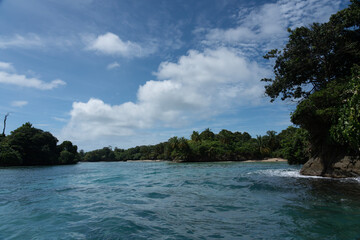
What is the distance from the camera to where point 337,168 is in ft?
49.4

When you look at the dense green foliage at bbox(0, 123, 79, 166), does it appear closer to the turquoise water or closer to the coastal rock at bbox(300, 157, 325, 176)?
the turquoise water

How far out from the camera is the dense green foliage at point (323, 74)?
A: 13.8 m

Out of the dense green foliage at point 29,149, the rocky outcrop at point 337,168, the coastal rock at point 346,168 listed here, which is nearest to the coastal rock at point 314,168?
the rocky outcrop at point 337,168

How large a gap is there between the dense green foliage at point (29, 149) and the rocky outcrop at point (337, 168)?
67298 millimetres

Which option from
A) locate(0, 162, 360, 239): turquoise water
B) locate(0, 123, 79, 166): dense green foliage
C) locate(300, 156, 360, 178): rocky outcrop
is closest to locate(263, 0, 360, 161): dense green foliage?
locate(300, 156, 360, 178): rocky outcrop

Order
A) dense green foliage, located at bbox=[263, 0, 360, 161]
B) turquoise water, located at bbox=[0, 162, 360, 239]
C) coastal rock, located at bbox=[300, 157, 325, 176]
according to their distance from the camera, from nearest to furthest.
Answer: turquoise water, located at bbox=[0, 162, 360, 239], dense green foliage, located at bbox=[263, 0, 360, 161], coastal rock, located at bbox=[300, 157, 325, 176]

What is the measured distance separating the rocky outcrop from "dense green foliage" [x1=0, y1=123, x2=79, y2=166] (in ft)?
221

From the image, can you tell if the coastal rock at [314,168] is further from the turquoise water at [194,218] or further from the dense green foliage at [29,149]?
the dense green foliage at [29,149]

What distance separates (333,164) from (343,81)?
19.9ft

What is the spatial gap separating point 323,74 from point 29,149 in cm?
7885

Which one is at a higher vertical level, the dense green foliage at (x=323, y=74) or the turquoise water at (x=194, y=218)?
the dense green foliage at (x=323, y=74)

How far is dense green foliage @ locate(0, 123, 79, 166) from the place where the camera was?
5647 cm

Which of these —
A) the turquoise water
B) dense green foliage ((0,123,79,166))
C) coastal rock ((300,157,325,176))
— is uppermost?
dense green foliage ((0,123,79,166))

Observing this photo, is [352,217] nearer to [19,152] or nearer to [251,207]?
[251,207]
